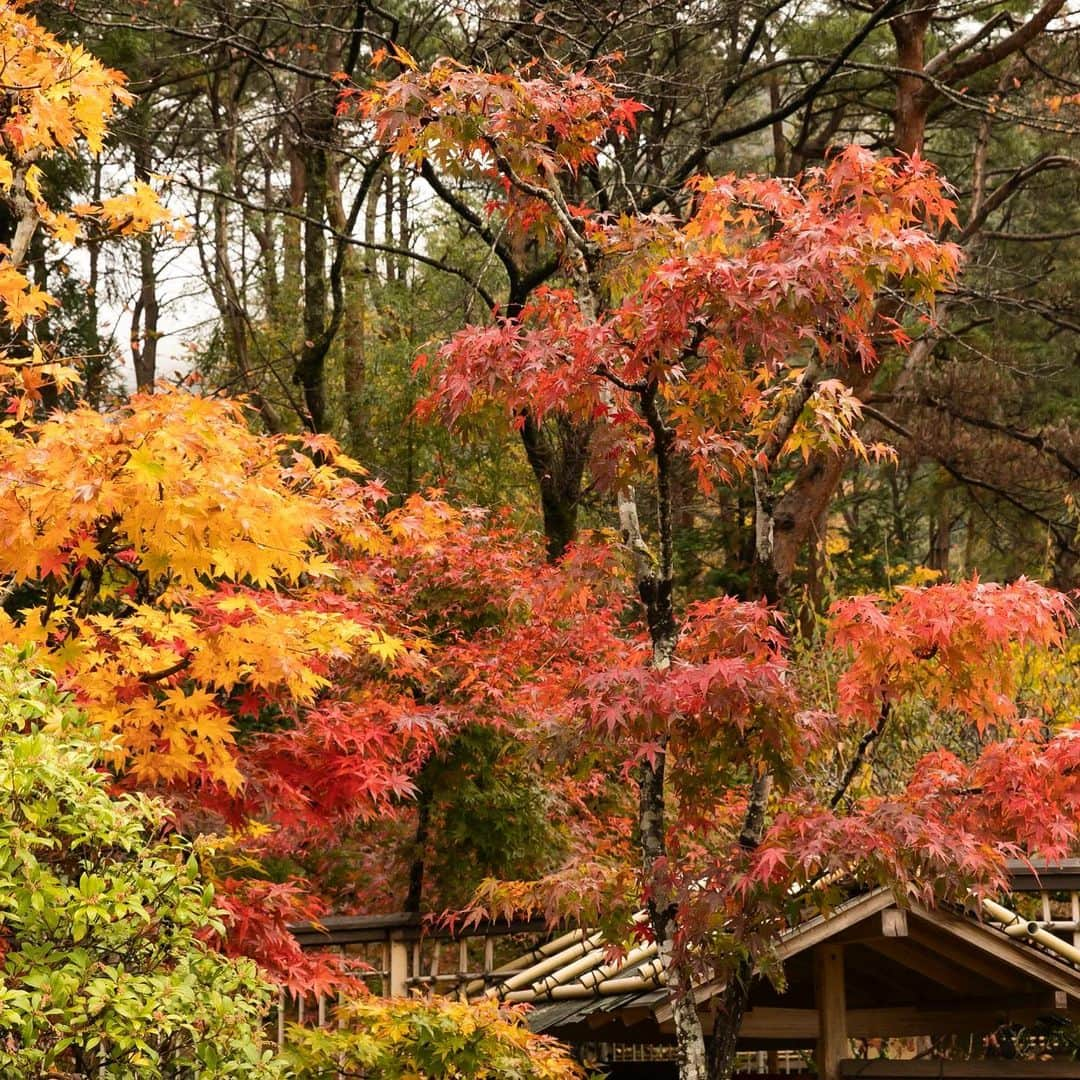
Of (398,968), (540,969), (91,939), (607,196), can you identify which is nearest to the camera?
(91,939)

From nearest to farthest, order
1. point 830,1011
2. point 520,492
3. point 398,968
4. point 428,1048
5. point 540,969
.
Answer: point 428,1048 → point 830,1011 → point 540,969 → point 398,968 → point 520,492

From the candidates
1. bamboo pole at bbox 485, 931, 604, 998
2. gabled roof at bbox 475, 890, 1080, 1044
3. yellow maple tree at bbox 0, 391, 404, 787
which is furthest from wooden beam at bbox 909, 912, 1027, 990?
yellow maple tree at bbox 0, 391, 404, 787

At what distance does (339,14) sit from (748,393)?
8.60 meters

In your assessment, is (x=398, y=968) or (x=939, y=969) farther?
(x=398, y=968)

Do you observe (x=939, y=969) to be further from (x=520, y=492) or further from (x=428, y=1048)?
(x=520, y=492)

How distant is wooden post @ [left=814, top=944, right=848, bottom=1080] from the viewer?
22.0 feet

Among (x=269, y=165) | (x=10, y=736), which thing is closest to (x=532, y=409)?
(x=10, y=736)

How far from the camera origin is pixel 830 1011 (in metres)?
6.77

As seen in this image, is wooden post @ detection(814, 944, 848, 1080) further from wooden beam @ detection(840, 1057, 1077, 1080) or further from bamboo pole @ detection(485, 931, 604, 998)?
bamboo pole @ detection(485, 931, 604, 998)

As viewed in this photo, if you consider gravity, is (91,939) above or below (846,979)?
above

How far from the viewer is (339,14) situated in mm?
12469

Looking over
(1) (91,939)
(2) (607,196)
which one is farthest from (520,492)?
(1) (91,939)

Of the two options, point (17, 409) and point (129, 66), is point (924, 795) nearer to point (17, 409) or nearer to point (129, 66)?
point (17, 409)

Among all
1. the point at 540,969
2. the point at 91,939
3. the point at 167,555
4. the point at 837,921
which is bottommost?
the point at 540,969
